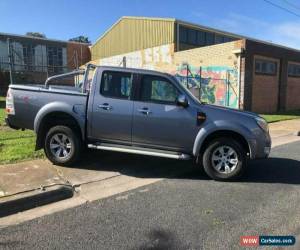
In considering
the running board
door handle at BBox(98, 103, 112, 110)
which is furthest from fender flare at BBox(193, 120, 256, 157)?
door handle at BBox(98, 103, 112, 110)

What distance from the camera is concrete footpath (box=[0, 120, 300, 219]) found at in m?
5.22

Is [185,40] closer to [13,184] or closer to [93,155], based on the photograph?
[93,155]

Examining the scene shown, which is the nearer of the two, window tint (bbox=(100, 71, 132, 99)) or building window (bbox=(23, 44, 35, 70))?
window tint (bbox=(100, 71, 132, 99))

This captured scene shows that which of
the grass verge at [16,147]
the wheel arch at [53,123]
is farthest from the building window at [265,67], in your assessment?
the wheel arch at [53,123]

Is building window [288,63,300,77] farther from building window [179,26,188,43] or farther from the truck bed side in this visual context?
the truck bed side

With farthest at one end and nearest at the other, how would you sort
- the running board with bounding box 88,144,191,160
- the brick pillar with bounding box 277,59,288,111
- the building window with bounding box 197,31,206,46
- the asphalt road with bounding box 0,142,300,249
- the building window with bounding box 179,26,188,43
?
1. the building window with bounding box 197,31,206,46
2. the building window with bounding box 179,26,188,43
3. the brick pillar with bounding box 277,59,288,111
4. the running board with bounding box 88,144,191,160
5. the asphalt road with bounding box 0,142,300,249

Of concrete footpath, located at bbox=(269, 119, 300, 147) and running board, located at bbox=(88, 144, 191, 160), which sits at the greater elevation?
running board, located at bbox=(88, 144, 191, 160)

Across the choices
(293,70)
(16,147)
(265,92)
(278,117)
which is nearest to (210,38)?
(293,70)

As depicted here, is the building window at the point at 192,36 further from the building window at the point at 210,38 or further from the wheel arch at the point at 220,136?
the wheel arch at the point at 220,136

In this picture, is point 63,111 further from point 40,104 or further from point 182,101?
point 182,101

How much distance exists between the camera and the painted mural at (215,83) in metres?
21.0

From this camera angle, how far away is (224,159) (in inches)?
257

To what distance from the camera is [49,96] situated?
22.5 feet

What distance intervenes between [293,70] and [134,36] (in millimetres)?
14046
